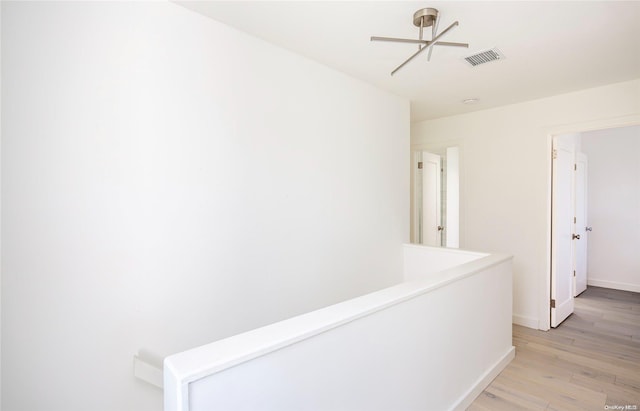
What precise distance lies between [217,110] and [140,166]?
573mm

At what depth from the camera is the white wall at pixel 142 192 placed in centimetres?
141

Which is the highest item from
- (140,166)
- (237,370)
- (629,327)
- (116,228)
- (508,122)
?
(508,122)

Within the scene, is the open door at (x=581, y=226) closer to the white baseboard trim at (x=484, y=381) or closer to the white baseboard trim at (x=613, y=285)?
the white baseboard trim at (x=613, y=285)

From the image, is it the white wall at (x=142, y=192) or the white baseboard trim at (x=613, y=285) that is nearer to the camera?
the white wall at (x=142, y=192)

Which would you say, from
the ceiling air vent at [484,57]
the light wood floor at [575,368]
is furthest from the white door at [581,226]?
the ceiling air vent at [484,57]

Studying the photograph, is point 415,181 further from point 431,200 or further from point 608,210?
point 608,210

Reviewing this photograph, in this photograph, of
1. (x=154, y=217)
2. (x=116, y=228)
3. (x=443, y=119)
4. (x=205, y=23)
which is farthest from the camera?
(x=443, y=119)

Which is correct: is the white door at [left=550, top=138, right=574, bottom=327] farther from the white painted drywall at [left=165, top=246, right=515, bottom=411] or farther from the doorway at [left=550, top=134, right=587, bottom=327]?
the white painted drywall at [left=165, top=246, right=515, bottom=411]

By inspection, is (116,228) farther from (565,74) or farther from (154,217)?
(565,74)

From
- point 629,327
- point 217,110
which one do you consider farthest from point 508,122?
point 217,110

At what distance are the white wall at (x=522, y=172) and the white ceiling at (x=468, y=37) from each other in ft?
0.92

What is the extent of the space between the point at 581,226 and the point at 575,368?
2.66 m

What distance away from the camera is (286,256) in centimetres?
239

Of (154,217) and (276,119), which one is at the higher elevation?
(276,119)
